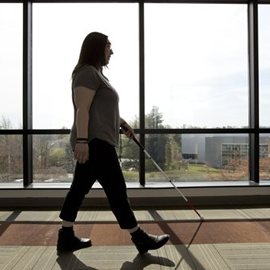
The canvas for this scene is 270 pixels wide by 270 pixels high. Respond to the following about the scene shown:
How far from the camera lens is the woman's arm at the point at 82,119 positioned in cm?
200

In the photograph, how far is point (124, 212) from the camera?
2105 millimetres

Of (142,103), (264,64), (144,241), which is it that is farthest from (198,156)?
(144,241)

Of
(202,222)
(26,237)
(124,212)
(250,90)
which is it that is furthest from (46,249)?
(250,90)

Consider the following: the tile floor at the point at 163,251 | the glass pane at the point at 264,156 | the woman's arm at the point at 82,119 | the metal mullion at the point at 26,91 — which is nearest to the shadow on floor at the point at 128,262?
the tile floor at the point at 163,251

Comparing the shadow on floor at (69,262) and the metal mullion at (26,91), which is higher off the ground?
the metal mullion at (26,91)

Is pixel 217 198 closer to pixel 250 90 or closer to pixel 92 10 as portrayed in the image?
pixel 250 90

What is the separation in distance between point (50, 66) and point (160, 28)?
4.36 feet

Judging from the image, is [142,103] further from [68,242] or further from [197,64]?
[68,242]

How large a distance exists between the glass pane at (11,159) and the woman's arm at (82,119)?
1940 mm

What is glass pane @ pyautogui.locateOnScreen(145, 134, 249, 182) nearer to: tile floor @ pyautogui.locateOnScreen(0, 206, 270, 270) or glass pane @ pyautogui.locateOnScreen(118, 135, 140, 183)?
glass pane @ pyautogui.locateOnScreen(118, 135, 140, 183)

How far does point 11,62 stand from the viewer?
12.3 feet

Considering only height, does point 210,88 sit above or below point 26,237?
above

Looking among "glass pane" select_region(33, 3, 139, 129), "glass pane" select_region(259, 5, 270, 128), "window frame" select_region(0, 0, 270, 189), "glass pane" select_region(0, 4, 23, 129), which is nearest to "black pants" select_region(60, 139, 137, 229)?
"window frame" select_region(0, 0, 270, 189)

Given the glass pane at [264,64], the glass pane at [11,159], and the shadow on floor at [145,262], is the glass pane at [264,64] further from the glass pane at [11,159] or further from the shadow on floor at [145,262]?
the glass pane at [11,159]
